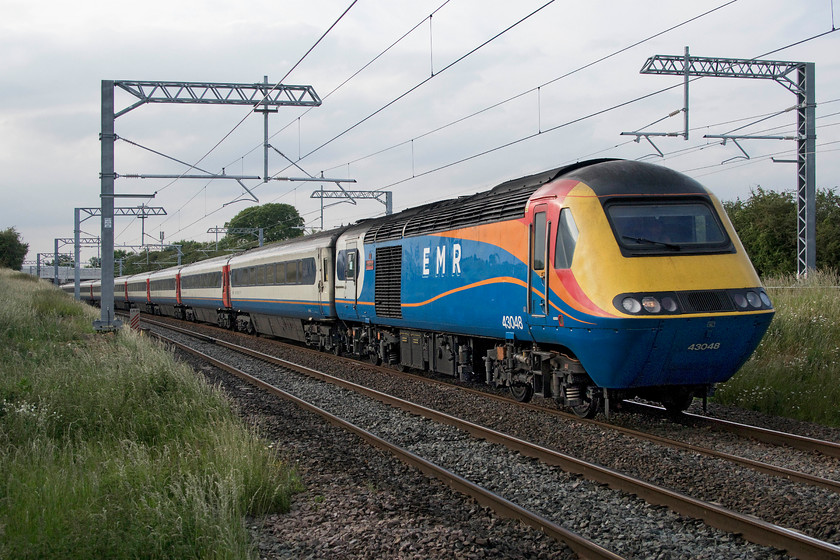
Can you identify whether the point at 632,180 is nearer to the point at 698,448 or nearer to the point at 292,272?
the point at 698,448

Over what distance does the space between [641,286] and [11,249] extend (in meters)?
77.4

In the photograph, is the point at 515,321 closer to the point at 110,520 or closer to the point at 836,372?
the point at 836,372

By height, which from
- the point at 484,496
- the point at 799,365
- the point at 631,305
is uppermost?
the point at 631,305

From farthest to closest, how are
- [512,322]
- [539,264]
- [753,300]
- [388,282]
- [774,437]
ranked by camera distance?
[388,282], [512,322], [539,264], [753,300], [774,437]

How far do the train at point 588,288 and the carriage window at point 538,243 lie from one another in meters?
0.03

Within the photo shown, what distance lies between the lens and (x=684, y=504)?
5.86 meters

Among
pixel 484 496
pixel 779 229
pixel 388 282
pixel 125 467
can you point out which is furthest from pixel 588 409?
pixel 779 229

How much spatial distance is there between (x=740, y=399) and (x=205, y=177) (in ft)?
55.4

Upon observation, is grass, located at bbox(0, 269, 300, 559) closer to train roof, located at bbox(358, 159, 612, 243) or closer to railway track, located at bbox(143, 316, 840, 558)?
railway track, located at bbox(143, 316, 840, 558)

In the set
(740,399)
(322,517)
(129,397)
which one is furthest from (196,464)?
(740,399)

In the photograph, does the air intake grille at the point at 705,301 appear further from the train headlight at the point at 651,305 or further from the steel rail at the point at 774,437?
the steel rail at the point at 774,437

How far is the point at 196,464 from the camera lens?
21.8 ft

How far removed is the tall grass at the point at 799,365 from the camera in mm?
10008

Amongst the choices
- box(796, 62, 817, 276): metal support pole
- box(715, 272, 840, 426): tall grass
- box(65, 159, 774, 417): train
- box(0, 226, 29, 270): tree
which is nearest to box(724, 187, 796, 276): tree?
box(796, 62, 817, 276): metal support pole
